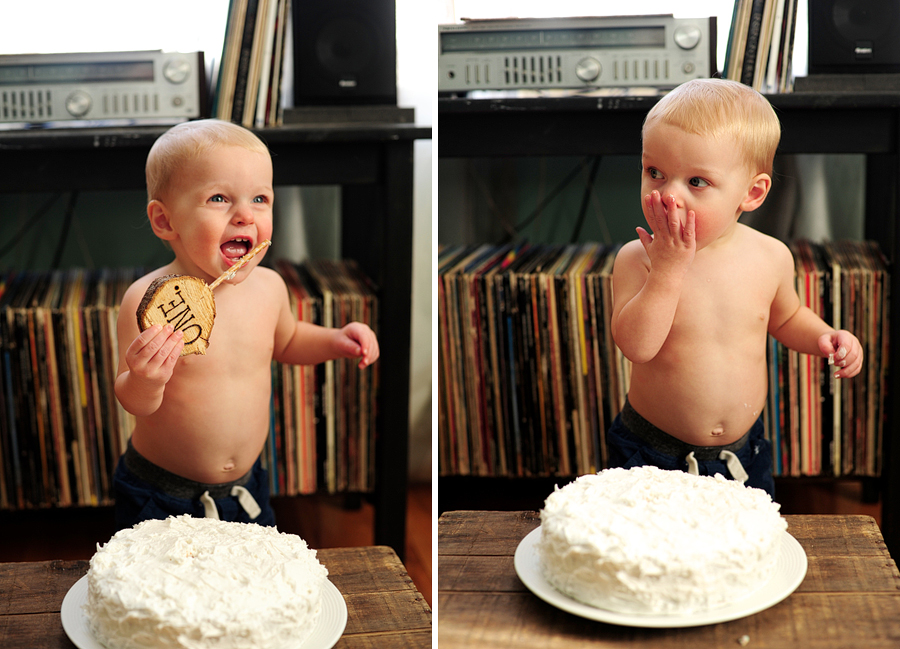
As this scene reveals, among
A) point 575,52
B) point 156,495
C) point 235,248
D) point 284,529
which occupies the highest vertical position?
point 575,52

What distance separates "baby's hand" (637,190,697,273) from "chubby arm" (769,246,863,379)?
7.1 inches

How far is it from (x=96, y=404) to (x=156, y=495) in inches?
15.9

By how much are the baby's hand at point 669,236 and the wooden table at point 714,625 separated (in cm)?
27

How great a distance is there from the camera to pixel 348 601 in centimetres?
68

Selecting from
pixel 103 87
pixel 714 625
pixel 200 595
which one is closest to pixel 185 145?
pixel 103 87

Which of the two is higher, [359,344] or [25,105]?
[25,105]

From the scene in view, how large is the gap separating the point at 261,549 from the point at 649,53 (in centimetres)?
75

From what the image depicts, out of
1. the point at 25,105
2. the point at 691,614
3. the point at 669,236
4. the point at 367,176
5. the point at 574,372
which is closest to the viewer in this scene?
the point at 691,614

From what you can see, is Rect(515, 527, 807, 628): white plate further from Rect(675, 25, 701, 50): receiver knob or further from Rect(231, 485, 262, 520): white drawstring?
Rect(675, 25, 701, 50): receiver knob

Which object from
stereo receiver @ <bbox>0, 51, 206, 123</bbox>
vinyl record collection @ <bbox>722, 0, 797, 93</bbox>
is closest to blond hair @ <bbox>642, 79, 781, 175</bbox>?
vinyl record collection @ <bbox>722, 0, 797, 93</bbox>

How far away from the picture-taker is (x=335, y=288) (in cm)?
116

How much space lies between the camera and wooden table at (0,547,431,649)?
0.62 meters

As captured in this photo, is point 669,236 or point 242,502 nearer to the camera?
point 669,236

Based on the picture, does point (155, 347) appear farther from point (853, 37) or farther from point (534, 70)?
point (853, 37)
